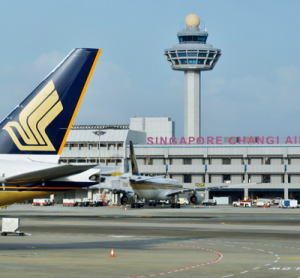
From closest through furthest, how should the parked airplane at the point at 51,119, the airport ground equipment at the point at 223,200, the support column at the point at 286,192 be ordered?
1. the parked airplane at the point at 51,119
2. the airport ground equipment at the point at 223,200
3. the support column at the point at 286,192

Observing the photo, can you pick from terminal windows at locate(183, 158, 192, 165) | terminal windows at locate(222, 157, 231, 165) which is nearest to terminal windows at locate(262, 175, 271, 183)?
terminal windows at locate(222, 157, 231, 165)

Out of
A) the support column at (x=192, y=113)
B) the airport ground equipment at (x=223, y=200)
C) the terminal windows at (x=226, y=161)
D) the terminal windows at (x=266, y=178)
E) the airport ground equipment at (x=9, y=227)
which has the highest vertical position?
the support column at (x=192, y=113)

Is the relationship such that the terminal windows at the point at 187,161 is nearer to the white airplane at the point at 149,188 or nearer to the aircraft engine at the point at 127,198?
the white airplane at the point at 149,188

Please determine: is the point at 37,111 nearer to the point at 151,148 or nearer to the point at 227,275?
the point at 227,275

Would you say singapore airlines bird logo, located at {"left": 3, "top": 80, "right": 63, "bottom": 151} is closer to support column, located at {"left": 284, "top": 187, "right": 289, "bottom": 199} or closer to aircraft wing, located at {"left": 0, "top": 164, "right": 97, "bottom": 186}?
aircraft wing, located at {"left": 0, "top": 164, "right": 97, "bottom": 186}

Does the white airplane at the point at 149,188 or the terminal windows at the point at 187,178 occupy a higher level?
the terminal windows at the point at 187,178

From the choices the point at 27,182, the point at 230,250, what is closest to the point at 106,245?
the point at 230,250

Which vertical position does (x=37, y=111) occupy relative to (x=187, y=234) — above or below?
above

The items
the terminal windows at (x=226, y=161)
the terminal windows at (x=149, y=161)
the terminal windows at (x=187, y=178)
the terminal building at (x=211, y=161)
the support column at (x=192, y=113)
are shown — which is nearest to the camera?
the terminal building at (x=211, y=161)

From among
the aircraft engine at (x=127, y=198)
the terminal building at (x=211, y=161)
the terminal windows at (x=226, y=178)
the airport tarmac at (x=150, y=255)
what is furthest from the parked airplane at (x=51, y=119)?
the terminal windows at (x=226, y=178)

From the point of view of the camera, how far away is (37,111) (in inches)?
1070

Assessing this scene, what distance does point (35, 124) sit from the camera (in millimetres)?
27109

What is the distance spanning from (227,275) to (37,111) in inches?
486

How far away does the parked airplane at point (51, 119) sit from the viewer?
2682cm
